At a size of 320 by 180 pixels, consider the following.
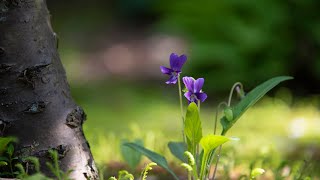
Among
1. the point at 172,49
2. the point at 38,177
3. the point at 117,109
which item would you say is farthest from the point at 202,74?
the point at 38,177

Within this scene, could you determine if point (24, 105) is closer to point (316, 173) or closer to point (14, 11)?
point (14, 11)

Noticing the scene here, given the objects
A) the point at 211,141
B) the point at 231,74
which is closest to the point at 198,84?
the point at 211,141

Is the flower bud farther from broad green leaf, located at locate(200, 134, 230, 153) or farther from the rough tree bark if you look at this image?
the rough tree bark

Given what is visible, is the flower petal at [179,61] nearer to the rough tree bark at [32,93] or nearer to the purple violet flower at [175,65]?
the purple violet flower at [175,65]

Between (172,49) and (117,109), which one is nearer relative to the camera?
(117,109)

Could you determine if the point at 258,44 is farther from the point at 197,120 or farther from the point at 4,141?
the point at 4,141

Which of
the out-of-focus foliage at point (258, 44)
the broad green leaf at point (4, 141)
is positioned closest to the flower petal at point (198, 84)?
the broad green leaf at point (4, 141)

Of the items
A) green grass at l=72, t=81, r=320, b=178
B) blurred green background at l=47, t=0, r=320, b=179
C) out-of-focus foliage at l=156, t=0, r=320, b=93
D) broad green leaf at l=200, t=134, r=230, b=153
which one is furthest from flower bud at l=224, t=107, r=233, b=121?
out-of-focus foliage at l=156, t=0, r=320, b=93
